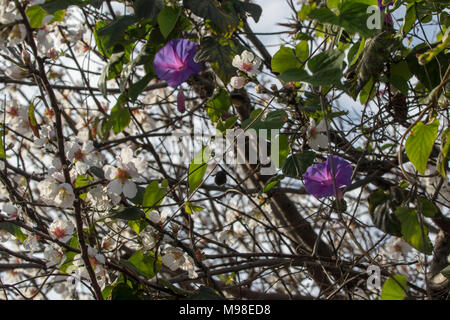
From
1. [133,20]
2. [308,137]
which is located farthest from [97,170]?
[308,137]

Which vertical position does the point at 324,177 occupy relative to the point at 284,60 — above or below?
below

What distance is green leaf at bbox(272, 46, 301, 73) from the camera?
46.4 inches

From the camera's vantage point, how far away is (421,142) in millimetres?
983

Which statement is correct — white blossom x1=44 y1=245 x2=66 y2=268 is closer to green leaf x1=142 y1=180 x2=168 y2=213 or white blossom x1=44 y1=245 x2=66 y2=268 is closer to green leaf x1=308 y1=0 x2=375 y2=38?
green leaf x1=142 y1=180 x2=168 y2=213

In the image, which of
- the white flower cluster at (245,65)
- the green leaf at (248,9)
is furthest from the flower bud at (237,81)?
the green leaf at (248,9)

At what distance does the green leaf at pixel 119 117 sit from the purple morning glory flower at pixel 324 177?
57 cm

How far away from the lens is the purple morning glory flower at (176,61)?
1229mm

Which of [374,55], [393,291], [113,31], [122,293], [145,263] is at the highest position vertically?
[113,31]

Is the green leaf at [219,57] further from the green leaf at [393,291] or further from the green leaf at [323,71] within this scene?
the green leaf at [393,291]

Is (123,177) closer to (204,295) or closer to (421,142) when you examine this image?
(204,295)

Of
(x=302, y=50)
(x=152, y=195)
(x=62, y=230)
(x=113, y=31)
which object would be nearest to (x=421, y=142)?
(x=302, y=50)

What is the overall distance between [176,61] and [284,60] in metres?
0.28
